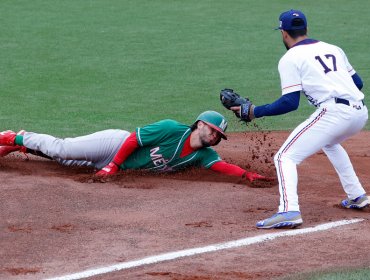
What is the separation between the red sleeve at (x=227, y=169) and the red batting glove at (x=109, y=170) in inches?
36.9

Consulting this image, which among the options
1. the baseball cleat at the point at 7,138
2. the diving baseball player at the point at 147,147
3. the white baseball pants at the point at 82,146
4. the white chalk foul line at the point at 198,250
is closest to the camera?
the white chalk foul line at the point at 198,250

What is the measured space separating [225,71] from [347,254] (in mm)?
8417

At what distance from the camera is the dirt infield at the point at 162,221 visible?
6141 millimetres

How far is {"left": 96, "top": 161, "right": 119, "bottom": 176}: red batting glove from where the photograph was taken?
339 inches

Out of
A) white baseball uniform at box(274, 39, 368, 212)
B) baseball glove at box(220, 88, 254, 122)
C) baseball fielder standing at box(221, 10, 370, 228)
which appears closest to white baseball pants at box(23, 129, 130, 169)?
baseball glove at box(220, 88, 254, 122)

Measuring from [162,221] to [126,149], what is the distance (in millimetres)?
1500

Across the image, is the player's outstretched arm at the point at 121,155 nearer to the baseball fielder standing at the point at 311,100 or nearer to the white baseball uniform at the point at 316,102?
the baseball fielder standing at the point at 311,100

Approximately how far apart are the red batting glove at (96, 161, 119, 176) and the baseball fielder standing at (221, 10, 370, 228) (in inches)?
69.4

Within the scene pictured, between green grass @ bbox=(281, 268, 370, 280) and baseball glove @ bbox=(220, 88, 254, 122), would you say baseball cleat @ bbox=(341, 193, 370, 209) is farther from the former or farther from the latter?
green grass @ bbox=(281, 268, 370, 280)

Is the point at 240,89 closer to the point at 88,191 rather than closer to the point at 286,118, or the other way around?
the point at 286,118

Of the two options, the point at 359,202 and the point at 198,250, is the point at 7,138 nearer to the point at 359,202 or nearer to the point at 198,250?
the point at 198,250

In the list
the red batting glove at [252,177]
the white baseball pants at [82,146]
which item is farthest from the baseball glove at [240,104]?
the white baseball pants at [82,146]

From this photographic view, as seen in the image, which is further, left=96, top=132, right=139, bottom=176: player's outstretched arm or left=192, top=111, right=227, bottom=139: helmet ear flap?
left=96, top=132, right=139, bottom=176: player's outstretched arm

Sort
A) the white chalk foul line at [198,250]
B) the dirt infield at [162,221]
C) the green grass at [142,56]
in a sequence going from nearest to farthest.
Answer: the white chalk foul line at [198,250]
the dirt infield at [162,221]
the green grass at [142,56]
